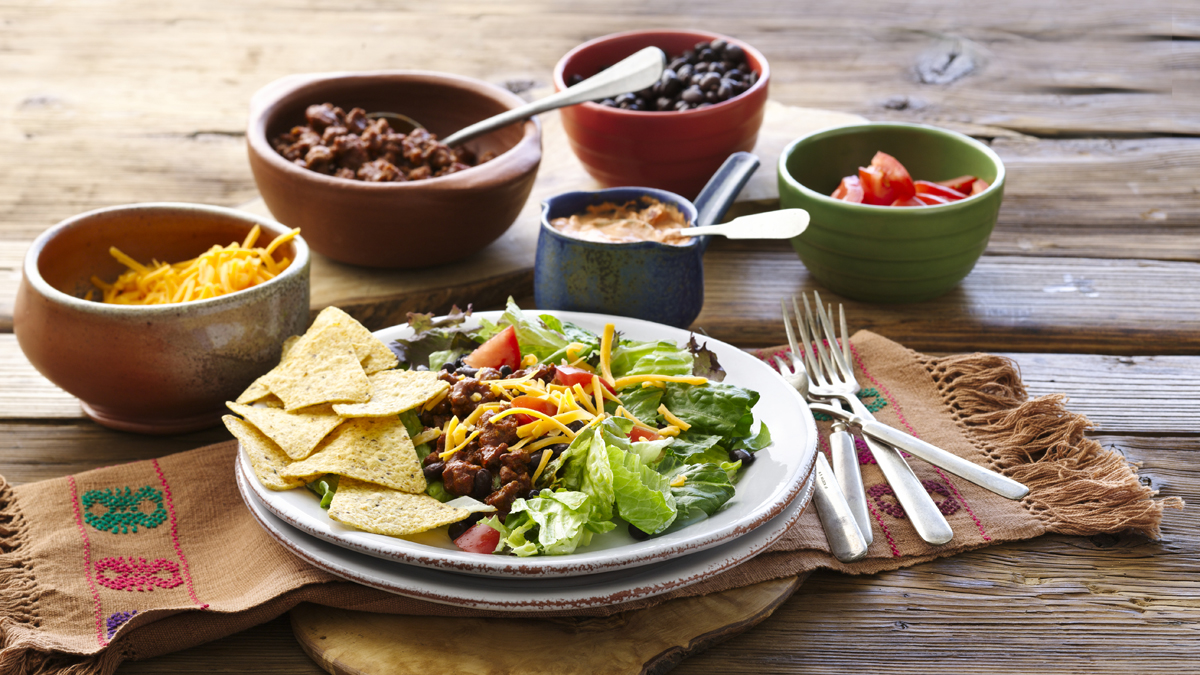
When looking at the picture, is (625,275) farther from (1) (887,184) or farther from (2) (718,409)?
(1) (887,184)

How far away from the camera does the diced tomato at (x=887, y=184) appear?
2943 millimetres

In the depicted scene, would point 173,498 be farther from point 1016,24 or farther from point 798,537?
point 1016,24

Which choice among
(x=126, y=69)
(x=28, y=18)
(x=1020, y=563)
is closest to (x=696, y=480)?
(x=1020, y=563)

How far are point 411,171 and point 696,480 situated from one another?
150cm

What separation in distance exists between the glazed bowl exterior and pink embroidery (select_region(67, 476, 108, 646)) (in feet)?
4.04

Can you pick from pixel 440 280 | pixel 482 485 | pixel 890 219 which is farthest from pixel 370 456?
pixel 890 219

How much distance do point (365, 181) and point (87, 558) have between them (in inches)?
50.4

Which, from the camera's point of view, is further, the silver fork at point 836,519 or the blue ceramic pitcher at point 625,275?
the blue ceramic pitcher at point 625,275

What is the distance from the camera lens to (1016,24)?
5.47 metres

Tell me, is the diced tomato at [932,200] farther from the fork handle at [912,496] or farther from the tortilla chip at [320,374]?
the tortilla chip at [320,374]

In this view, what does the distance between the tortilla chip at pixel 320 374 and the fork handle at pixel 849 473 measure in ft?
3.45

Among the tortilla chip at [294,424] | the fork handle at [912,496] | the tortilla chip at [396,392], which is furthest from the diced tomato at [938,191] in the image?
the tortilla chip at [294,424]

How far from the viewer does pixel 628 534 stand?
187 cm

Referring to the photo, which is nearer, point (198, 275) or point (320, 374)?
point (320, 374)
